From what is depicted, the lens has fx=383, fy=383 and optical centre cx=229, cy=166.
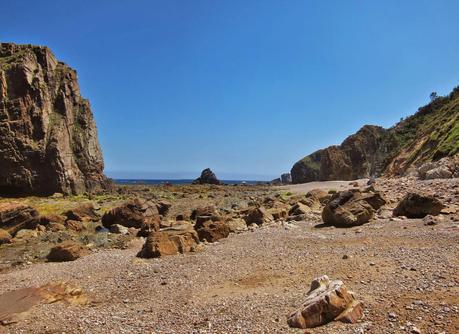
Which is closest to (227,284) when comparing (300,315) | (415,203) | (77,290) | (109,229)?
(300,315)

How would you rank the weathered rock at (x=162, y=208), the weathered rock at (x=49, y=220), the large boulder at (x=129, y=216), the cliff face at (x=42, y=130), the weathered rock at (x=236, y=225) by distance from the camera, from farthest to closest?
the cliff face at (x=42, y=130) → the weathered rock at (x=162, y=208) → the large boulder at (x=129, y=216) → the weathered rock at (x=49, y=220) → the weathered rock at (x=236, y=225)

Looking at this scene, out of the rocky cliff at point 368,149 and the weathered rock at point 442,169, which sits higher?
the rocky cliff at point 368,149

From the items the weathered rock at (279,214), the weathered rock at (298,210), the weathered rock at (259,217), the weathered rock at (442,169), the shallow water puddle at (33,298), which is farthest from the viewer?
the weathered rock at (442,169)

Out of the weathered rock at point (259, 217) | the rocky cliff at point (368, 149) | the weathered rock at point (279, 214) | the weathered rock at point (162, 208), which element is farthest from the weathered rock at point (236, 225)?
the rocky cliff at point (368, 149)

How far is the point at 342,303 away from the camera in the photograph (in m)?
10.9

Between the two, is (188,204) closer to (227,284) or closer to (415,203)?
(415,203)

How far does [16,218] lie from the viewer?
3259cm

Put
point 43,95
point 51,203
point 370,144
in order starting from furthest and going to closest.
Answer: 1. point 370,144
2. point 43,95
3. point 51,203

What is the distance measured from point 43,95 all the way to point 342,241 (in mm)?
57426

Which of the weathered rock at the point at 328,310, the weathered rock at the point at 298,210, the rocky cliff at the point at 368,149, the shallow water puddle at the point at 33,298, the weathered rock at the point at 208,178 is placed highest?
the rocky cliff at the point at 368,149

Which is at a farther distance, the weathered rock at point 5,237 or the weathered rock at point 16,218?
the weathered rock at point 16,218

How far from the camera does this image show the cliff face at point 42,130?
184 feet

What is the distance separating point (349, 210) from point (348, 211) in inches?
7.2

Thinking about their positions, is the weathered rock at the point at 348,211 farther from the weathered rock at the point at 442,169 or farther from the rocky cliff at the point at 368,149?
the rocky cliff at the point at 368,149
